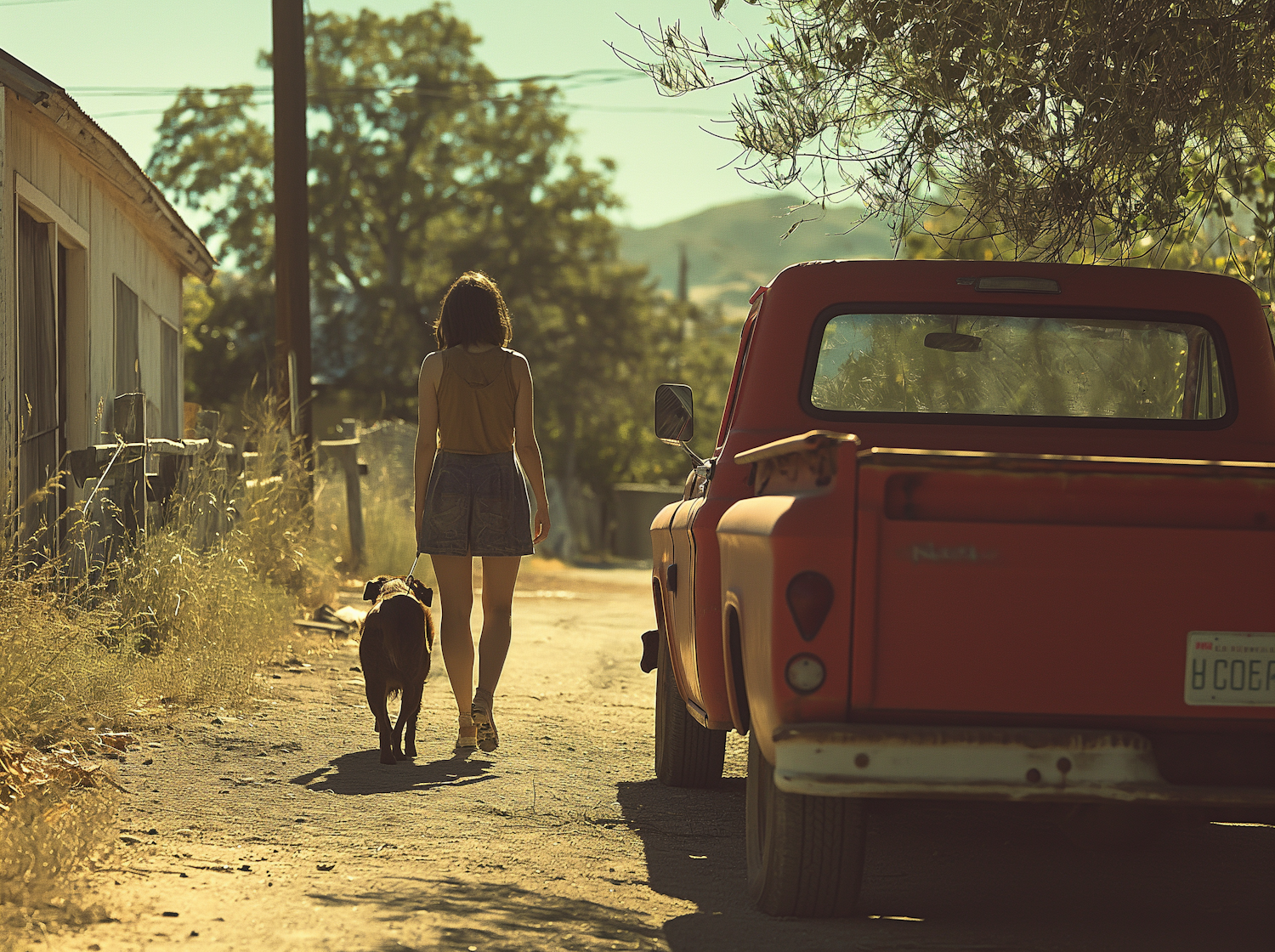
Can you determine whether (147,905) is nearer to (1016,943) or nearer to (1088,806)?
(1016,943)

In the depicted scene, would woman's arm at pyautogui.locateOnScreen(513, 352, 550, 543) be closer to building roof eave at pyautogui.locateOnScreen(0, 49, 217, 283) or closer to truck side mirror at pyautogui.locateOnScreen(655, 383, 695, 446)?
truck side mirror at pyautogui.locateOnScreen(655, 383, 695, 446)

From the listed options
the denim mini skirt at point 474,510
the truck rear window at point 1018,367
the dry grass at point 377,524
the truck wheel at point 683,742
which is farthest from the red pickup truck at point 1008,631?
the dry grass at point 377,524

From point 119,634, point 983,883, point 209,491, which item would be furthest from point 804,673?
point 209,491

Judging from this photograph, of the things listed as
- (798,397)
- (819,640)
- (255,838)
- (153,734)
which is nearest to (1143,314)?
(798,397)

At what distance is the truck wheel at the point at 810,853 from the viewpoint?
3955 mm

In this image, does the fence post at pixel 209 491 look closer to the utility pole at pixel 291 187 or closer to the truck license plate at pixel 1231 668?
the utility pole at pixel 291 187

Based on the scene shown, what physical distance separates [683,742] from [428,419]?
1868 mm

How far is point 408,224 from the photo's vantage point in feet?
127

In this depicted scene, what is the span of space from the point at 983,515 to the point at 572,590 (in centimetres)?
1574

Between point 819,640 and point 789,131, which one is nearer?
point 819,640

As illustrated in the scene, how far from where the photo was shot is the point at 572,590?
19234mm

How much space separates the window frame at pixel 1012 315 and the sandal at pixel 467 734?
2.57 m

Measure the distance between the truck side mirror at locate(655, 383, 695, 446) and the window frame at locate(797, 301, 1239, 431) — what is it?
2.56 ft

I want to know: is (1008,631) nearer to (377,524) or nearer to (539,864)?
(539,864)
